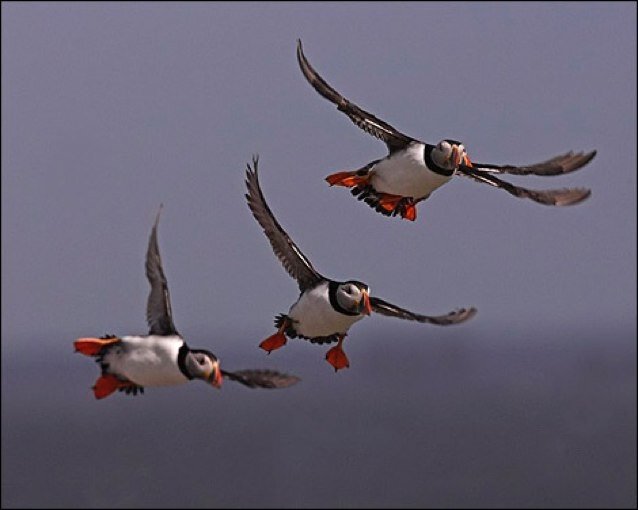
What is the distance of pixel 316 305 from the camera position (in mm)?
18641

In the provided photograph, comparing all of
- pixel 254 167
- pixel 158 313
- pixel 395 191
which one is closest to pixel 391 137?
pixel 395 191

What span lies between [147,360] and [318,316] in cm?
332

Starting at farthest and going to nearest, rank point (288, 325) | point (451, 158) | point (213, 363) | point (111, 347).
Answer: point (288, 325), point (451, 158), point (111, 347), point (213, 363)

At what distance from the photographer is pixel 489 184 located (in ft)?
62.0

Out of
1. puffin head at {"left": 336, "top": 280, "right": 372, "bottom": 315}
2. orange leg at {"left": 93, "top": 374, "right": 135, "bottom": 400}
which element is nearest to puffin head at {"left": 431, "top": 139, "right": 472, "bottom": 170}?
puffin head at {"left": 336, "top": 280, "right": 372, "bottom": 315}

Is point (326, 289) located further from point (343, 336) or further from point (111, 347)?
point (111, 347)

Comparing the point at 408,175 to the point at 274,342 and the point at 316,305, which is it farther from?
the point at 274,342

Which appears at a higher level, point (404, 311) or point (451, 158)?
point (451, 158)

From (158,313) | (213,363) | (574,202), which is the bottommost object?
Answer: (213,363)

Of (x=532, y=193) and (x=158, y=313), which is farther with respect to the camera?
(x=532, y=193)

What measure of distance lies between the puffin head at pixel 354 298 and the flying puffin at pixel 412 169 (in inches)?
64.6

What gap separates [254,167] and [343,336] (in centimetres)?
295

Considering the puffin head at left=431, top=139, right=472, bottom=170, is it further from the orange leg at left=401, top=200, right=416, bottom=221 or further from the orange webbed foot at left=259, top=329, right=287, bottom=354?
the orange webbed foot at left=259, top=329, right=287, bottom=354

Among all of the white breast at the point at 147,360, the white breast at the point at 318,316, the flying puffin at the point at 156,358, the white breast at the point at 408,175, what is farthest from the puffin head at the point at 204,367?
the white breast at the point at 408,175
